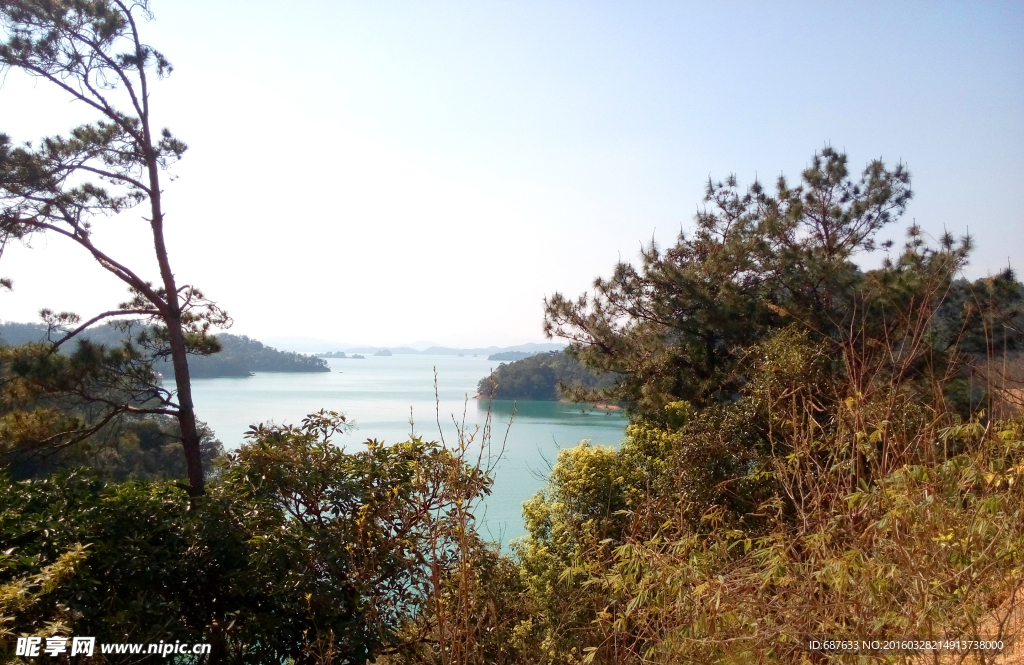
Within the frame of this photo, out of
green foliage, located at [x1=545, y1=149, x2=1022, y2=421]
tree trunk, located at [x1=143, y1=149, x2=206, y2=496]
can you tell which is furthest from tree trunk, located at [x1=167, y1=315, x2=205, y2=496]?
green foliage, located at [x1=545, y1=149, x2=1022, y2=421]

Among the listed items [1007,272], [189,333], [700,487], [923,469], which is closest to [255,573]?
[923,469]

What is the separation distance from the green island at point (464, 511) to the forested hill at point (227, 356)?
5 cm

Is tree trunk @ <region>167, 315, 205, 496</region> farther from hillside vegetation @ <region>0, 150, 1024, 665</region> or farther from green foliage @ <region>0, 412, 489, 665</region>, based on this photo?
green foliage @ <region>0, 412, 489, 665</region>

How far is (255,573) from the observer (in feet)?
8.63

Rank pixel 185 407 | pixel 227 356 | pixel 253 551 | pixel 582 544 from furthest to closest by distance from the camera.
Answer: pixel 227 356 → pixel 185 407 → pixel 582 544 → pixel 253 551

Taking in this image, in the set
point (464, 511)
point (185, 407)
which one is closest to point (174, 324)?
point (185, 407)

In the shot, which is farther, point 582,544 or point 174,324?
point 174,324

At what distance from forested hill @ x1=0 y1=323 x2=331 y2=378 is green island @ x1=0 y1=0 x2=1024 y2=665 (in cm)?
5

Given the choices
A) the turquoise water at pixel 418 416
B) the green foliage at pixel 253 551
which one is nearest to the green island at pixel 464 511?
the green foliage at pixel 253 551

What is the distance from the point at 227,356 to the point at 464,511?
11246 mm

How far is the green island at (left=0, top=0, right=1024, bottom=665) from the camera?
1791mm

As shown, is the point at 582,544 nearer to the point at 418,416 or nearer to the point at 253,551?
the point at 253,551

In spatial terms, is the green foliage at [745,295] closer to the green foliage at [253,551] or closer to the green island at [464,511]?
the green island at [464,511]

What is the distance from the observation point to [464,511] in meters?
1.74
